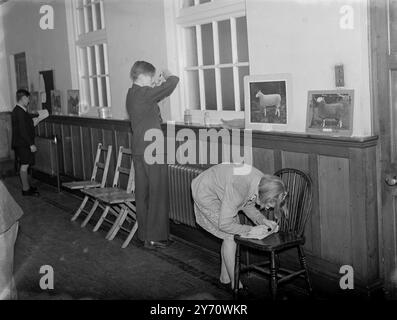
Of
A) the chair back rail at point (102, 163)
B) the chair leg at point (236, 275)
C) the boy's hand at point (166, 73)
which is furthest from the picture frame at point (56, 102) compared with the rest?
the chair leg at point (236, 275)

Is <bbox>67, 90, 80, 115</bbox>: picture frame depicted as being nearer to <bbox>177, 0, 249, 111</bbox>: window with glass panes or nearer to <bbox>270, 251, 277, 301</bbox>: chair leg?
<bbox>177, 0, 249, 111</bbox>: window with glass panes

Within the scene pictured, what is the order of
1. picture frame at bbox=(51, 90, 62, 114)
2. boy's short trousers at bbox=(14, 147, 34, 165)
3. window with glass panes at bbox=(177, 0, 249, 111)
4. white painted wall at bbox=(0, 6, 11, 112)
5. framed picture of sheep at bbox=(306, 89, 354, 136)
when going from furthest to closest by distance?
white painted wall at bbox=(0, 6, 11, 112), picture frame at bbox=(51, 90, 62, 114), boy's short trousers at bbox=(14, 147, 34, 165), window with glass panes at bbox=(177, 0, 249, 111), framed picture of sheep at bbox=(306, 89, 354, 136)

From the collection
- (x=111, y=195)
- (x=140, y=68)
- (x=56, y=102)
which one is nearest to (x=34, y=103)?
(x=56, y=102)

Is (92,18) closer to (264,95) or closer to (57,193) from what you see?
(57,193)

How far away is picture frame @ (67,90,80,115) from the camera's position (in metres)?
7.85

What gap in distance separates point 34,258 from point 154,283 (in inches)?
58.8

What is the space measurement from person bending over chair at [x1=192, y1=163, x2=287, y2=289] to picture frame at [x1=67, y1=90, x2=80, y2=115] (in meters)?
4.26

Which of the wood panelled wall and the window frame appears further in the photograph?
the window frame

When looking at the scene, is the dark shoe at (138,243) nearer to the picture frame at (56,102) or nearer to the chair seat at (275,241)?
the chair seat at (275,241)

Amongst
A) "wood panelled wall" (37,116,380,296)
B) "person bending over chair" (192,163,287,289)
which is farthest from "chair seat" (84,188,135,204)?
"wood panelled wall" (37,116,380,296)

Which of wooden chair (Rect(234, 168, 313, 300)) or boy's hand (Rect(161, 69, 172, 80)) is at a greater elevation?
boy's hand (Rect(161, 69, 172, 80))

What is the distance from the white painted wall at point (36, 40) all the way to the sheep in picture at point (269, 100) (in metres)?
4.38

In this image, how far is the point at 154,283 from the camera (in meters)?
4.42
